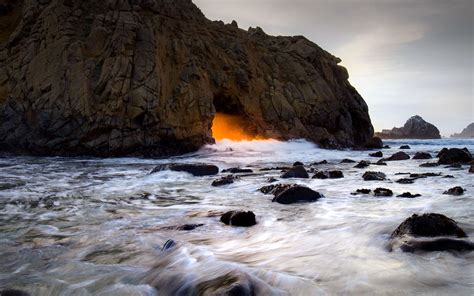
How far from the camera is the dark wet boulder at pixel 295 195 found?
7.15m

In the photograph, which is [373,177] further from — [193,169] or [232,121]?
[232,121]

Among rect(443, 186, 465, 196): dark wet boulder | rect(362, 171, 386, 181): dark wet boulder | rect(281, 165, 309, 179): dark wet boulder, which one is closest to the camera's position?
rect(443, 186, 465, 196): dark wet boulder

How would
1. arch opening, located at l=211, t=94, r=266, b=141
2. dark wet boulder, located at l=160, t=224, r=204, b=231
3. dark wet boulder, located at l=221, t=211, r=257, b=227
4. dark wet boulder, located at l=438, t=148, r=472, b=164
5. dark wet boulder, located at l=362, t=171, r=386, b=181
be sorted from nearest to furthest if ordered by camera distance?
dark wet boulder, located at l=160, t=224, r=204, b=231 → dark wet boulder, located at l=221, t=211, r=257, b=227 → dark wet boulder, located at l=362, t=171, r=386, b=181 → dark wet boulder, located at l=438, t=148, r=472, b=164 → arch opening, located at l=211, t=94, r=266, b=141

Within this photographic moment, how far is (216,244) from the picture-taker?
4.58m

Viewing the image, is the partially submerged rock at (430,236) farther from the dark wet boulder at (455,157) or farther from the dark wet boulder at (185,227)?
the dark wet boulder at (455,157)

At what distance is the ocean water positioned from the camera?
3.36m

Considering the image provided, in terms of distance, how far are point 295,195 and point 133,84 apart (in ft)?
51.7

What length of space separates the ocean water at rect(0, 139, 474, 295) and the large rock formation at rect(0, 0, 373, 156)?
11819mm

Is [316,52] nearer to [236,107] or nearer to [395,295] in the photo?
[236,107]

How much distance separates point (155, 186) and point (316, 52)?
2801 cm

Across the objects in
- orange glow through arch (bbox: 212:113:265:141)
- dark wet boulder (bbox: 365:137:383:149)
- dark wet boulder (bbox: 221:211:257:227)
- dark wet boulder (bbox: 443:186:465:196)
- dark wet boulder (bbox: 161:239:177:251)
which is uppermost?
orange glow through arch (bbox: 212:113:265:141)

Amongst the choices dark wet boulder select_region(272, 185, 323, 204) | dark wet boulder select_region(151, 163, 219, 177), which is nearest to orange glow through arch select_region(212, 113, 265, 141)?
dark wet boulder select_region(151, 163, 219, 177)

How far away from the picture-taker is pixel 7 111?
70.0 feet

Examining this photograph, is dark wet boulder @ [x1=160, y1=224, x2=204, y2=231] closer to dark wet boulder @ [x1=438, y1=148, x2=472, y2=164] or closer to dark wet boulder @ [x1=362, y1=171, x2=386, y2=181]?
dark wet boulder @ [x1=362, y1=171, x2=386, y2=181]
